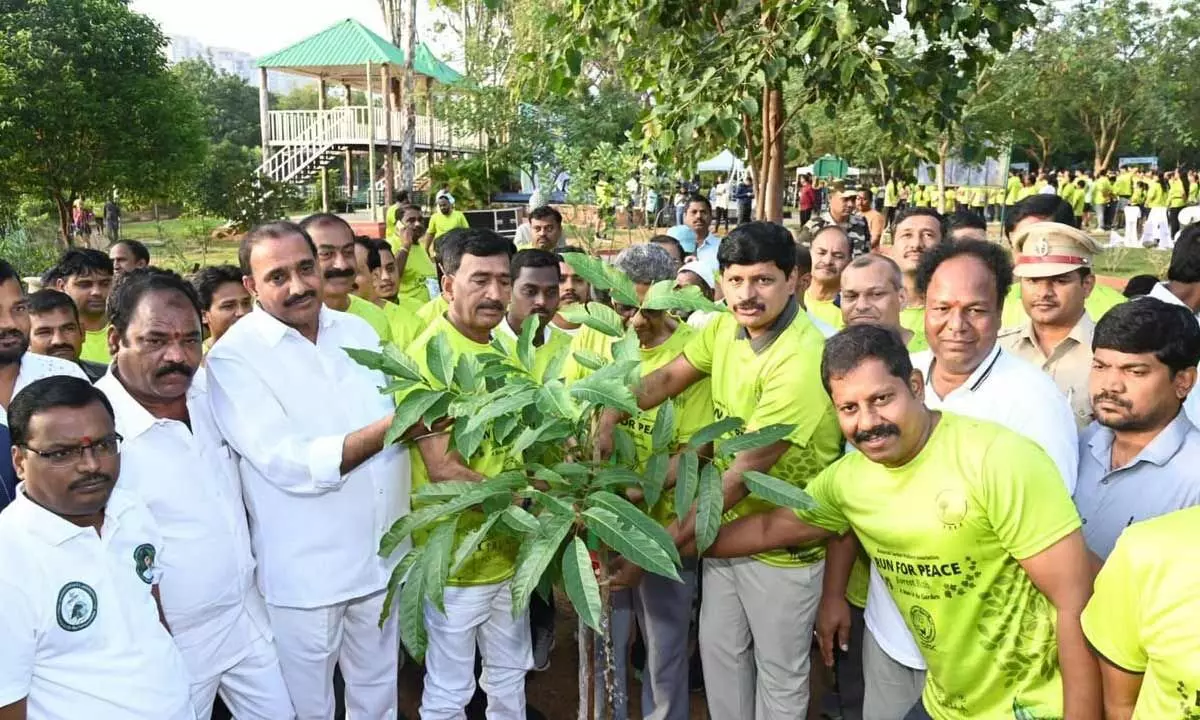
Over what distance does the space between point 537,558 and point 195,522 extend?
A: 1.40 metres

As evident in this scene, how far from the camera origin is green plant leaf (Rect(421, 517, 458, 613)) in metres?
1.97

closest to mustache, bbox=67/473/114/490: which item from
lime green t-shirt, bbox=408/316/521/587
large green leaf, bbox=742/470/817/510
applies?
lime green t-shirt, bbox=408/316/521/587

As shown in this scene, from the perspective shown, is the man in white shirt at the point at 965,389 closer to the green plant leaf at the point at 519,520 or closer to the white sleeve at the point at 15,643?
the green plant leaf at the point at 519,520

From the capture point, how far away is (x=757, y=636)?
314 centimetres

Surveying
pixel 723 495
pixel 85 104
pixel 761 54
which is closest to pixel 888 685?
pixel 723 495

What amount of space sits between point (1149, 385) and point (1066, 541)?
75 centimetres

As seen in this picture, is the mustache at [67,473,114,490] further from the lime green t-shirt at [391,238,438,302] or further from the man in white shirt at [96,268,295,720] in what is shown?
the lime green t-shirt at [391,238,438,302]

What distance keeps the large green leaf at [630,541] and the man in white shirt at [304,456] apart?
3.62 feet

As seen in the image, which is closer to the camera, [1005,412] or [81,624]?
[81,624]

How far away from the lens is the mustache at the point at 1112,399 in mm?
2537

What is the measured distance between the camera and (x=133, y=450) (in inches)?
103

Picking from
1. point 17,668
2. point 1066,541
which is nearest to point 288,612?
point 17,668

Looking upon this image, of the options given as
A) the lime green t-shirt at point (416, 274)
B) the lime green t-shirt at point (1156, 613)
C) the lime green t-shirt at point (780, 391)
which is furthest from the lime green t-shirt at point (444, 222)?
the lime green t-shirt at point (1156, 613)

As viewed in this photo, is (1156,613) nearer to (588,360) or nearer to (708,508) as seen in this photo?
(708,508)
